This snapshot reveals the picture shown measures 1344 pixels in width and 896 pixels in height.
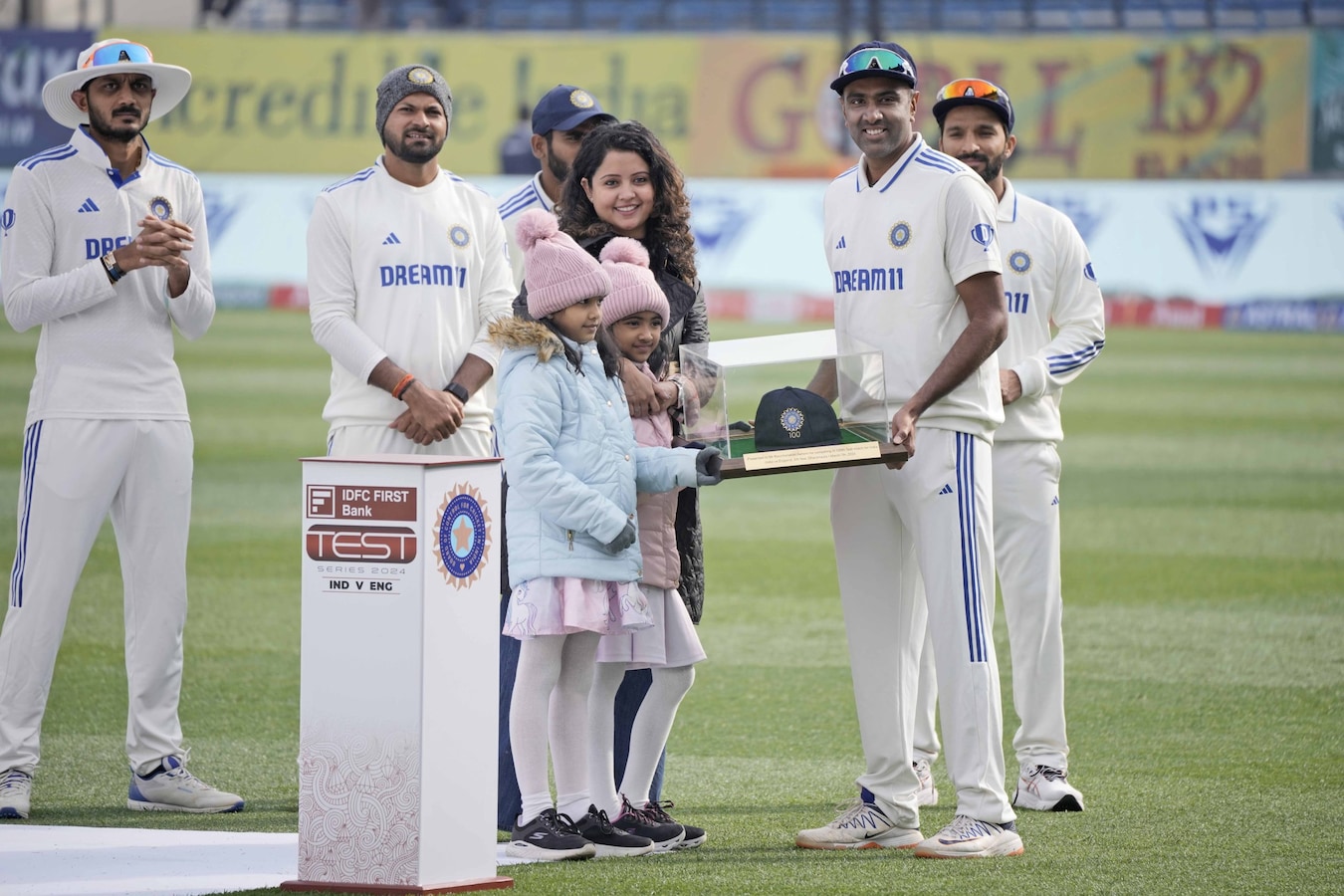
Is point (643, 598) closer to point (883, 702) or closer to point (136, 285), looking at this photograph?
point (883, 702)

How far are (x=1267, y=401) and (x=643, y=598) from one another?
51.2 ft

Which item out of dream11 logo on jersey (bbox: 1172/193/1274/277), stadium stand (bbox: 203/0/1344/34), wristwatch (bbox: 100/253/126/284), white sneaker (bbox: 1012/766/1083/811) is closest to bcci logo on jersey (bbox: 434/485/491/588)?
wristwatch (bbox: 100/253/126/284)

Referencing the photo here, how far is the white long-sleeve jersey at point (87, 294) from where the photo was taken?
5.56 meters

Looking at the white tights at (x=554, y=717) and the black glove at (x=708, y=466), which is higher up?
the black glove at (x=708, y=466)

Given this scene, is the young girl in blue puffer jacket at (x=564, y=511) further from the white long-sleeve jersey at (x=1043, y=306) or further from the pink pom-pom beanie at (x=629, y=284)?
the white long-sleeve jersey at (x=1043, y=306)

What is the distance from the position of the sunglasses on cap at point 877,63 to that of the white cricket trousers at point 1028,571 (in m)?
1.52

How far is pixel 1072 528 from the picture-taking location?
11906 mm

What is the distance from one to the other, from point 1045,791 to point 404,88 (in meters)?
3.06

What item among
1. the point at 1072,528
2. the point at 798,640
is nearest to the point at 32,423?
the point at 798,640

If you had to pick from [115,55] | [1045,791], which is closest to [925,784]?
[1045,791]

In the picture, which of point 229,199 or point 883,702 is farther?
point 229,199

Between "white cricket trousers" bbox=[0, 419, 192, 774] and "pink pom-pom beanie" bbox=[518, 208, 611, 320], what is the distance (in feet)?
5.30

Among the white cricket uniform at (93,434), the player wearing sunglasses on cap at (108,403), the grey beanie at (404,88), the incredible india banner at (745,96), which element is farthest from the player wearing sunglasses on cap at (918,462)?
the incredible india banner at (745,96)

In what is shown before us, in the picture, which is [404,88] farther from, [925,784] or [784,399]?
[925,784]
